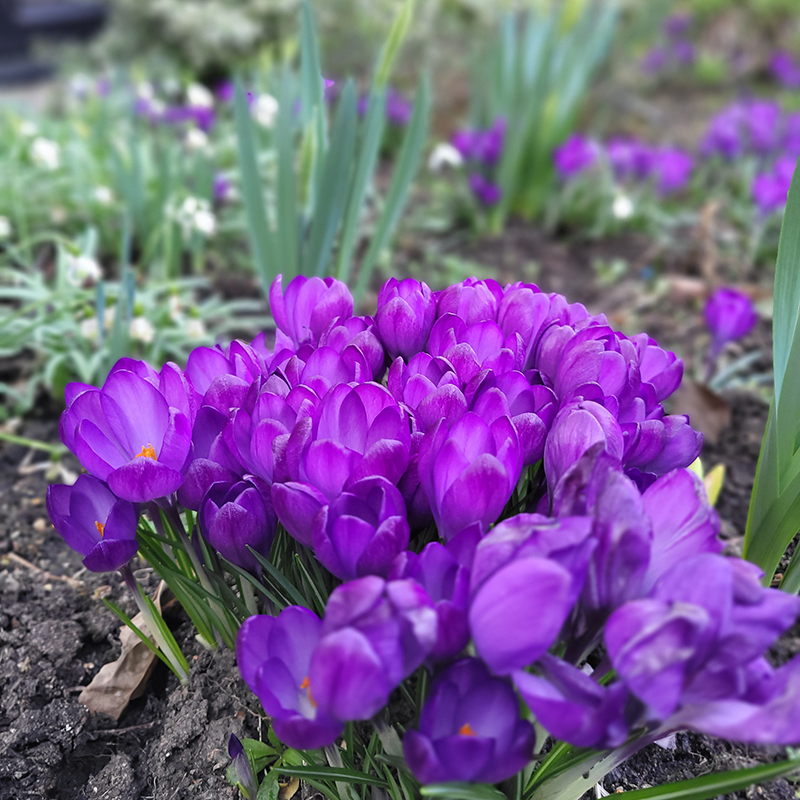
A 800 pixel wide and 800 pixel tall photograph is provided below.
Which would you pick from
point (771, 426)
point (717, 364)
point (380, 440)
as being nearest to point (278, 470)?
point (380, 440)

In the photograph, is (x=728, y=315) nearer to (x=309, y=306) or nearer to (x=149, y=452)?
(x=309, y=306)

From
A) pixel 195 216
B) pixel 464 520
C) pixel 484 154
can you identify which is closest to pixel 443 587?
pixel 464 520

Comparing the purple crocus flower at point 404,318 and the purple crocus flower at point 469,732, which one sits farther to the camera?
the purple crocus flower at point 404,318

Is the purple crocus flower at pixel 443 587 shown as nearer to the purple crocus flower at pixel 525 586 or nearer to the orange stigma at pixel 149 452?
the purple crocus flower at pixel 525 586

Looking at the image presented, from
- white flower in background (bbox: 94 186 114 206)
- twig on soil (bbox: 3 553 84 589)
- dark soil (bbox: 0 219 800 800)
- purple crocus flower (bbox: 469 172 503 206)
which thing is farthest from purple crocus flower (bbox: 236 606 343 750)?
purple crocus flower (bbox: 469 172 503 206)

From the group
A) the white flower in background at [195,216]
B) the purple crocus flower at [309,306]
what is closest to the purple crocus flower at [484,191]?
the white flower in background at [195,216]

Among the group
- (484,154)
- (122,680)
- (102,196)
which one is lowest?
(122,680)
